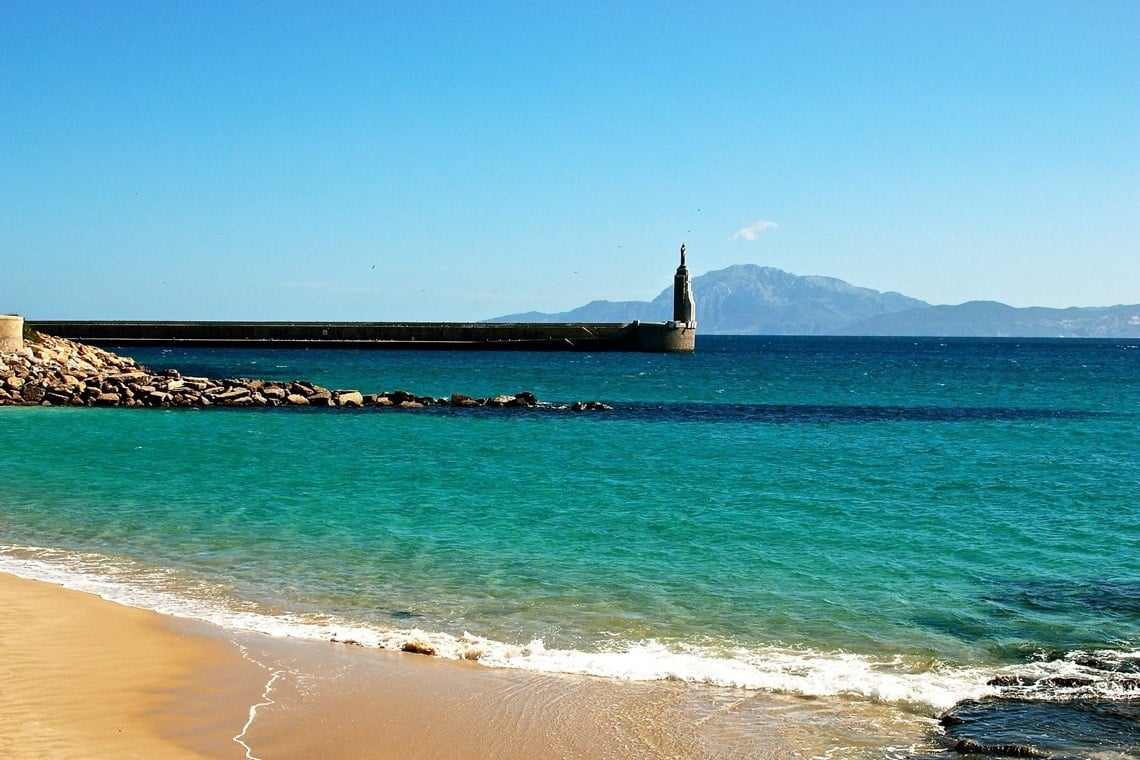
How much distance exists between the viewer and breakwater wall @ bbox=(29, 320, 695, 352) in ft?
282

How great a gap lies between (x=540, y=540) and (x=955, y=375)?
186 ft

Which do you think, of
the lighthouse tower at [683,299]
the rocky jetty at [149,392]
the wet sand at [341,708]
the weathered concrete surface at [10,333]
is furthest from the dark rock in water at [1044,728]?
the lighthouse tower at [683,299]

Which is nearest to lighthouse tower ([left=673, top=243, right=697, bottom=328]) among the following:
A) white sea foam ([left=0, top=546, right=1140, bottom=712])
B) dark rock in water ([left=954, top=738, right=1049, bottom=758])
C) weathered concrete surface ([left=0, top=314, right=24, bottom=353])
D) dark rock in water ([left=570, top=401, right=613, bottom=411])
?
dark rock in water ([left=570, top=401, right=613, bottom=411])

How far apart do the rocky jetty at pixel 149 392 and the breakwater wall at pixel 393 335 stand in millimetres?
51642

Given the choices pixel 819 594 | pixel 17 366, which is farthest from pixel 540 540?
pixel 17 366

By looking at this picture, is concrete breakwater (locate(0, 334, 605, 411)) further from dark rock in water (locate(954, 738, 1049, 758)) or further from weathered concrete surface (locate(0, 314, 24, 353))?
dark rock in water (locate(954, 738, 1049, 758))

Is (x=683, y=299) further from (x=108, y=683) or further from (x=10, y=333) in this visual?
(x=108, y=683)

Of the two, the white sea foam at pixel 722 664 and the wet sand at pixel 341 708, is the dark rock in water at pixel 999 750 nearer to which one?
the wet sand at pixel 341 708

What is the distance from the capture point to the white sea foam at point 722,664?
7441 millimetres

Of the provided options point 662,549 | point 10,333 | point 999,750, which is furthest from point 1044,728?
point 10,333

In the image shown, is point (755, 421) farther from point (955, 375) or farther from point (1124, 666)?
point (955, 375)

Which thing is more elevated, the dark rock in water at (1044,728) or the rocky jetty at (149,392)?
the rocky jetty at (149,392)

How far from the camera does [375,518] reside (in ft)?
46.0

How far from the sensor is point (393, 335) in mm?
87938
